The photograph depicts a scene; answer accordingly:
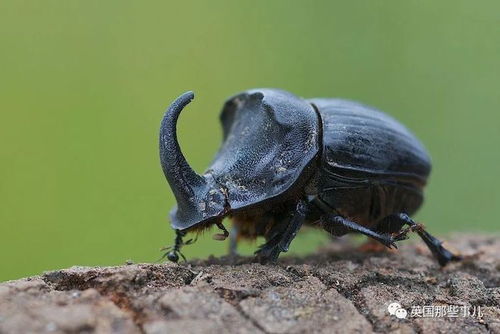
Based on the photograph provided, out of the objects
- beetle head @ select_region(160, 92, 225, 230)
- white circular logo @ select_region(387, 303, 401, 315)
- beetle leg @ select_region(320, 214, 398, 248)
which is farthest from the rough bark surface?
beetle head @ select_region(160, 92, 225, 230)

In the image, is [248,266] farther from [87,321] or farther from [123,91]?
[123,91]

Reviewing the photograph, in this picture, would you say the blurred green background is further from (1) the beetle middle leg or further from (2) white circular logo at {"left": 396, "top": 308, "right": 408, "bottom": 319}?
(2) white circular logo at {"left": 396, "top": 308, "right": 408, "bottom": 319}

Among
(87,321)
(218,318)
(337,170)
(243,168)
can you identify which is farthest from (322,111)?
(87,321)

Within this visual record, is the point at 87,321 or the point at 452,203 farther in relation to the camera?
the point at 452,203

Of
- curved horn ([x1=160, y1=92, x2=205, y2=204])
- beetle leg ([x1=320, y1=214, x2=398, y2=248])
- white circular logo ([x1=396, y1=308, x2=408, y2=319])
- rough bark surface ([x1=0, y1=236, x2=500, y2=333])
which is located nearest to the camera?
rough bark surface ([x1=0, y1=236, x2=500, y2=333])

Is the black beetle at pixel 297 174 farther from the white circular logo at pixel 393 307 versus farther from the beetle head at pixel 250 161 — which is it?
the white circular logo at pixel 393 307
